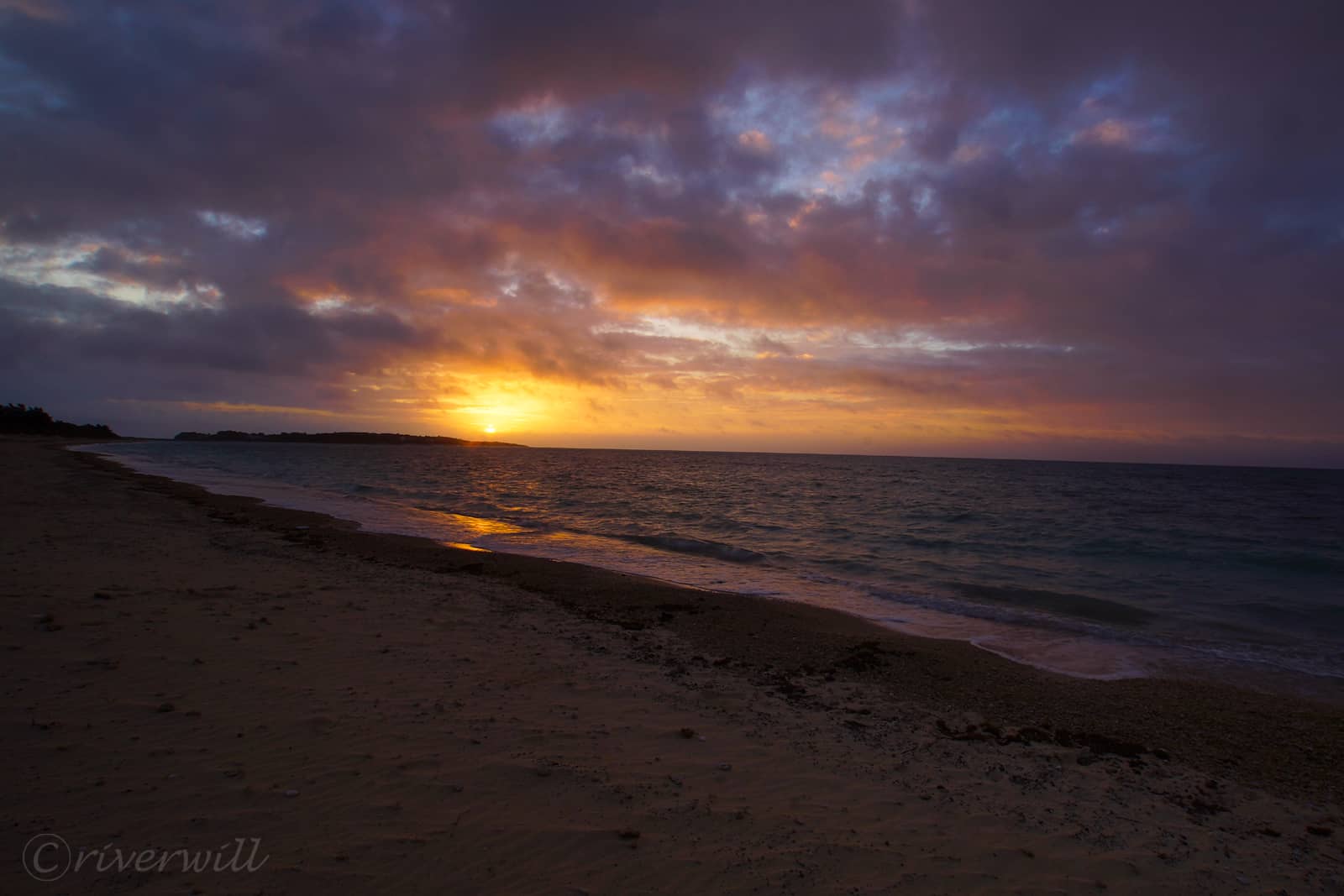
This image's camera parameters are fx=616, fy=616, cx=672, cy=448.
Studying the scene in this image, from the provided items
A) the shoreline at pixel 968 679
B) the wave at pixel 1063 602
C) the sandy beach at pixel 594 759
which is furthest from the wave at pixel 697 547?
the sandy beach at pixel 594 759

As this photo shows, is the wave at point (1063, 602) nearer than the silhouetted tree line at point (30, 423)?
Yes

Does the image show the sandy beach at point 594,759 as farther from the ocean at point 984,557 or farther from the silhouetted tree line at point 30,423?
the silhouetted tree line at point 30,423

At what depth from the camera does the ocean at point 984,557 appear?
12.2 metres

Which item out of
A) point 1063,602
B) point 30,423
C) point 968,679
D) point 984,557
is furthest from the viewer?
point 30,423

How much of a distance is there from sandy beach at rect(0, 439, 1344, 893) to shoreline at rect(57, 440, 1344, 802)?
59 millimetres

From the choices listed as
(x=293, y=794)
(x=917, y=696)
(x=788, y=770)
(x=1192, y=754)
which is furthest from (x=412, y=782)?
(x=1192, y=754)

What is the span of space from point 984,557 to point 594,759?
1965 cm

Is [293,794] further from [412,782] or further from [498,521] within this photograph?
[498,521]

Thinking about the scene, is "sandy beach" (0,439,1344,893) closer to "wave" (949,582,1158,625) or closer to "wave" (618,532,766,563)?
"wave" (949,582,1158,625)

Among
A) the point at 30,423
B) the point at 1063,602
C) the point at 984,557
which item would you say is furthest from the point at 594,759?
the point at 30,423

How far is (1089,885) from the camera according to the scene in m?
4.23

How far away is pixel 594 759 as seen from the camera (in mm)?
5438

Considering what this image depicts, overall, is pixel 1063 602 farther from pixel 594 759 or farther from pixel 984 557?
pixel 594 759

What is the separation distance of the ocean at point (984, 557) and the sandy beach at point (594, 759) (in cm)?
332
